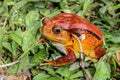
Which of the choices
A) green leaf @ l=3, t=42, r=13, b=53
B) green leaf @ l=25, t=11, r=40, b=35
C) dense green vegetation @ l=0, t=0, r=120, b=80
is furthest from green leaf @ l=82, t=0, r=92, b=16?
green leaf @ l=3, t=42, r=13, b=53

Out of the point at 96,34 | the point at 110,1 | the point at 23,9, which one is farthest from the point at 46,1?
the point at 96,34

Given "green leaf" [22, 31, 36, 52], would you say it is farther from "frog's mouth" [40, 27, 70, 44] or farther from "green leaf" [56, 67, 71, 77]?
"green leaf" [56, 67, 71, 77]

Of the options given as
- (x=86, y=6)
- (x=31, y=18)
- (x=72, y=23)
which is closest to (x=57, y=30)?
(x=72, y=23)

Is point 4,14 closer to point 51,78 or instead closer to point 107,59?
point 51,78

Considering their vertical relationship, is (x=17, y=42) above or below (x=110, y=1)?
below

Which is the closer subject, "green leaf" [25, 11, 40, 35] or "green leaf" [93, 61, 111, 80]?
"green leaf" [93, 61, 111, 80]

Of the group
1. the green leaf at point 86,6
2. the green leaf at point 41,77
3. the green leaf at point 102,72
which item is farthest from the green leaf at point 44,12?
the green leaf at point 102,72
